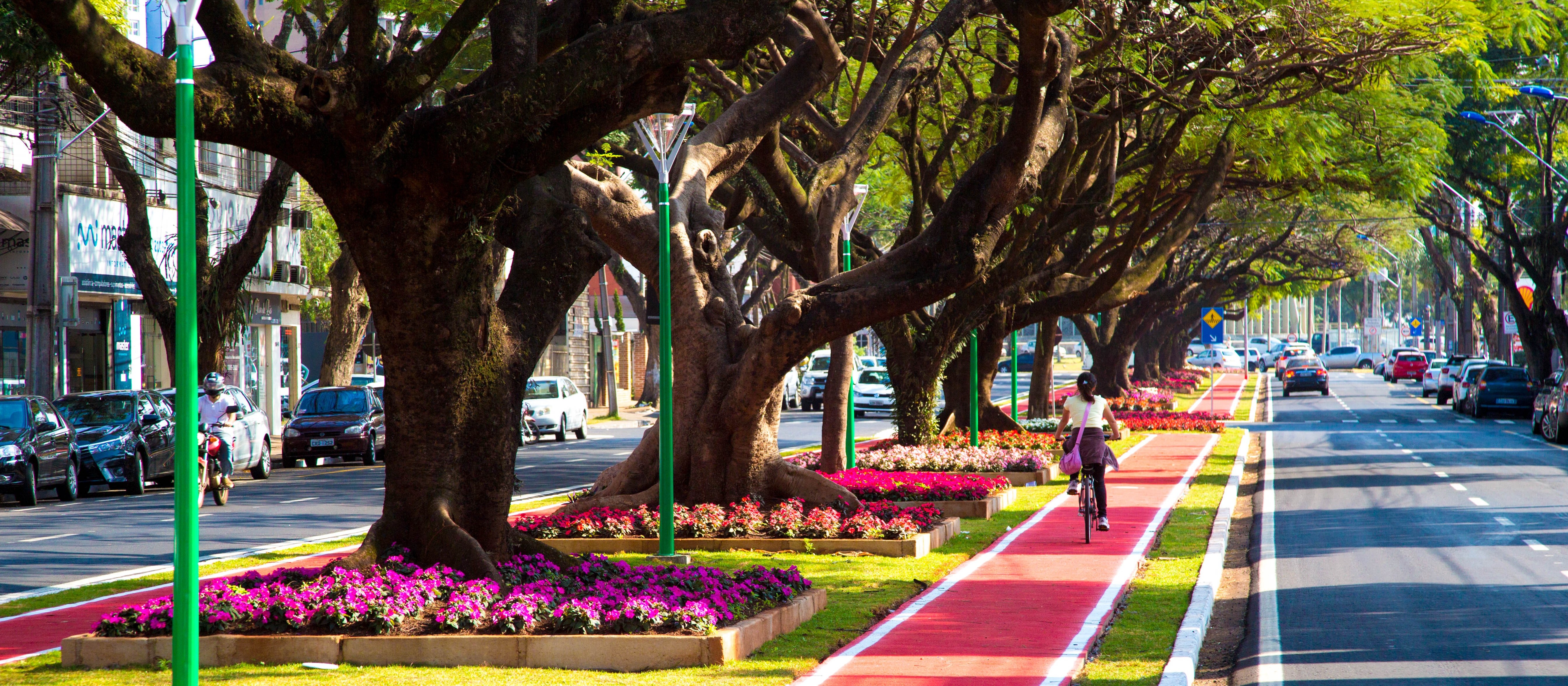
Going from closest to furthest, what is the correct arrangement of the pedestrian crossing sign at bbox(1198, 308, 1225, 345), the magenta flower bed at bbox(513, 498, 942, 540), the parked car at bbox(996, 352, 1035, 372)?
1. the magenta flower bed at bbox(513, 498, 942, 540)
2. the pedestrian crossing sign at bbox(1198, 308, 1225, 345)
3. the parked car at bbox(996, 352, 1035, 372)

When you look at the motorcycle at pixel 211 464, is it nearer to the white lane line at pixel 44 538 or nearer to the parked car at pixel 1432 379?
the white lane line at pixel 44 538

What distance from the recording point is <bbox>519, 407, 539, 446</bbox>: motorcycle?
3347 cm

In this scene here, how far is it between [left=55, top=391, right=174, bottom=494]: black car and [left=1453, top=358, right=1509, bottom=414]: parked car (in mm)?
35845

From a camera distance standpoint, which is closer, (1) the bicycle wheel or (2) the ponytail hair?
(1) the bicycle wheel

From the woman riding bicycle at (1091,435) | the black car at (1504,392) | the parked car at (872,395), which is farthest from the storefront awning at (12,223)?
the black car at (1504,392)

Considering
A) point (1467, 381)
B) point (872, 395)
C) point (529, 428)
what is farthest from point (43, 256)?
point (1467, 381)

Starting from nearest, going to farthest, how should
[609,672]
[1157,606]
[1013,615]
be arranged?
[609,672], [1013,615], [1157,606]

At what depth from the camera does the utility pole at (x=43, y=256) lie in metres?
23.0

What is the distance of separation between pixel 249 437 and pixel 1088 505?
50.5ft

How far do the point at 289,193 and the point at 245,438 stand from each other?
21481mm

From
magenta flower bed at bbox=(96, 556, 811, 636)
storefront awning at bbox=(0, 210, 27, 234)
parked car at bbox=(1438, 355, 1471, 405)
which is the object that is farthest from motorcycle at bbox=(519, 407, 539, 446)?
parked car at bbox=(1438, 355, 1471, 405)

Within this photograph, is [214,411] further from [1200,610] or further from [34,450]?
[1200,610]

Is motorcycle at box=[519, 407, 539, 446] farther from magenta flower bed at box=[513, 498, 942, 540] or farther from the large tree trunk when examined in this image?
magenta flower bed at box=[513, 498, 942, 540]

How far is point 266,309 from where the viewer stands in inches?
1532
